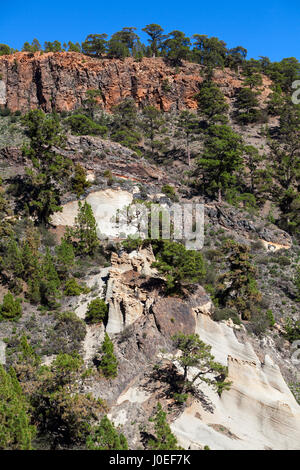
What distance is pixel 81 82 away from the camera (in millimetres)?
70938

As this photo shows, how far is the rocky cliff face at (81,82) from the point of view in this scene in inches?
2768

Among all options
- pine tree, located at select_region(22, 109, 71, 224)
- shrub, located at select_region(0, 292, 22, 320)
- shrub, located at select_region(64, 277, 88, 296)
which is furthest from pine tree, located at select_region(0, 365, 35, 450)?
pine tree, located at select_region(22, 109, 71, 224)

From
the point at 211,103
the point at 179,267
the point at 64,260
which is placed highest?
the point at 211,103

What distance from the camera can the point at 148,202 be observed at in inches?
1670

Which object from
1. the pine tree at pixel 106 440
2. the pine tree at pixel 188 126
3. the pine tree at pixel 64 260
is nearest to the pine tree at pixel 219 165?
the pine tree at pixel 188 126

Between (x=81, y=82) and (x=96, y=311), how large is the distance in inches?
2212

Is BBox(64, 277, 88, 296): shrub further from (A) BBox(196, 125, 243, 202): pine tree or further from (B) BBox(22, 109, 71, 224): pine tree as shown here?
(A) BBox(196, 125, 243, 202): pine tree

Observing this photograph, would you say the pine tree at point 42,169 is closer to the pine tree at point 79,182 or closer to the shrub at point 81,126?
the pine tree at point 79,182

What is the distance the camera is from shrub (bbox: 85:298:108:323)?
26.9 metres

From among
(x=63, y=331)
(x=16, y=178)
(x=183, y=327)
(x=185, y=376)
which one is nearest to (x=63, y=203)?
A: (x=16, y=178)

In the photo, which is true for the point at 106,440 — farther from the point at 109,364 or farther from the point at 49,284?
the point at 49,284

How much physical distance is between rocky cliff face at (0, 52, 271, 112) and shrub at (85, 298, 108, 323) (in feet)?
166

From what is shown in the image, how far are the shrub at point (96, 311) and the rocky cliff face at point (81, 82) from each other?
50729 mm

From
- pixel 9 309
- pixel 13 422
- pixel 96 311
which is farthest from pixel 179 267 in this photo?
pixel 13 422
